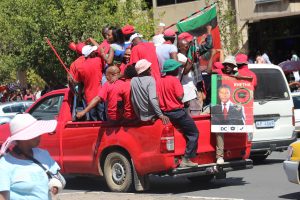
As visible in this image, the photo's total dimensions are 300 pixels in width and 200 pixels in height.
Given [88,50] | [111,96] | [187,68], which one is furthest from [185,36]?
[111,96]

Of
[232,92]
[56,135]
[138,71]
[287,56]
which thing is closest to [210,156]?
[232,92]

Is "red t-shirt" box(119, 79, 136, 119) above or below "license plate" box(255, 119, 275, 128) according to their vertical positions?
above

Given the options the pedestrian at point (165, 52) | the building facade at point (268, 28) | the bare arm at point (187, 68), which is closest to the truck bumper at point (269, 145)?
the bare arm at point (187, 68)

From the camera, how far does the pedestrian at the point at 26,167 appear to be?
5250 mm

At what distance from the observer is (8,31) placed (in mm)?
28297

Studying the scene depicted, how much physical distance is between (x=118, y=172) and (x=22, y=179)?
598 cm

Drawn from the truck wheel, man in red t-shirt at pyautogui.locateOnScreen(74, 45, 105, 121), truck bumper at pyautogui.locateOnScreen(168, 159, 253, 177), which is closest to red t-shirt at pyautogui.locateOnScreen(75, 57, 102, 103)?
man in red t-shirt at pyautogui.locateOnScreen(74, 45, 105, 121)

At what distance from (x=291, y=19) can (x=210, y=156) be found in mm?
Result: 21132

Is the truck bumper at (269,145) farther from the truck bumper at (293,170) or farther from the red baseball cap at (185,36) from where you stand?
the truck bumper at (293,170)

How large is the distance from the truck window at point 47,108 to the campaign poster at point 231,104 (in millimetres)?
3077

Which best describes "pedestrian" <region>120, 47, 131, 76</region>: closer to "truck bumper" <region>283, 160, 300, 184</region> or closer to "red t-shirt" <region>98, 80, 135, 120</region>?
"red t-shirt" <region>98, 80, 135, 120</region>

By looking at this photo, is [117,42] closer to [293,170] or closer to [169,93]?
[169,93]

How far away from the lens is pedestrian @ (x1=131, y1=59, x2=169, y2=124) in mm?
10359

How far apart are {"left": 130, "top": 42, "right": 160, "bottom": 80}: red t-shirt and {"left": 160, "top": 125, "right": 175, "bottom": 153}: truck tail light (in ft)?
3.71
